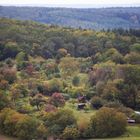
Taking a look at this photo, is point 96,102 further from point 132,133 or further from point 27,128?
point 27,128

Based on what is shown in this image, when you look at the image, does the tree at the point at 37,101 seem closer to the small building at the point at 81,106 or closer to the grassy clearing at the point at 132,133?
the small building at the point at 81,106

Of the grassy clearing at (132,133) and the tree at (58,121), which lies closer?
the grassy clearing at (132,133)

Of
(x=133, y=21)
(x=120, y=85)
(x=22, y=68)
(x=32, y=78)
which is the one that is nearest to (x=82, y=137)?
(x=120, y=85)

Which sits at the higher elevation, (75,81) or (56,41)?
(56,41)

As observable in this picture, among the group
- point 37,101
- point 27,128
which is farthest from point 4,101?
point 27,128

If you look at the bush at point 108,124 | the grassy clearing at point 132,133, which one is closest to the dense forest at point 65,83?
the bush at point 108,124

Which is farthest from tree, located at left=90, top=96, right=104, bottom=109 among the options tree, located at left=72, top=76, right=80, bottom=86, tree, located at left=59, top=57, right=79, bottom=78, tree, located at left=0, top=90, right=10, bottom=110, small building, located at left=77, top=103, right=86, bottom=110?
tree, located at left=59, top=57, right=79, bottom=78

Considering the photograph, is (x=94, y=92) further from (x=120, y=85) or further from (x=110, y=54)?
(x=110, y=54)
